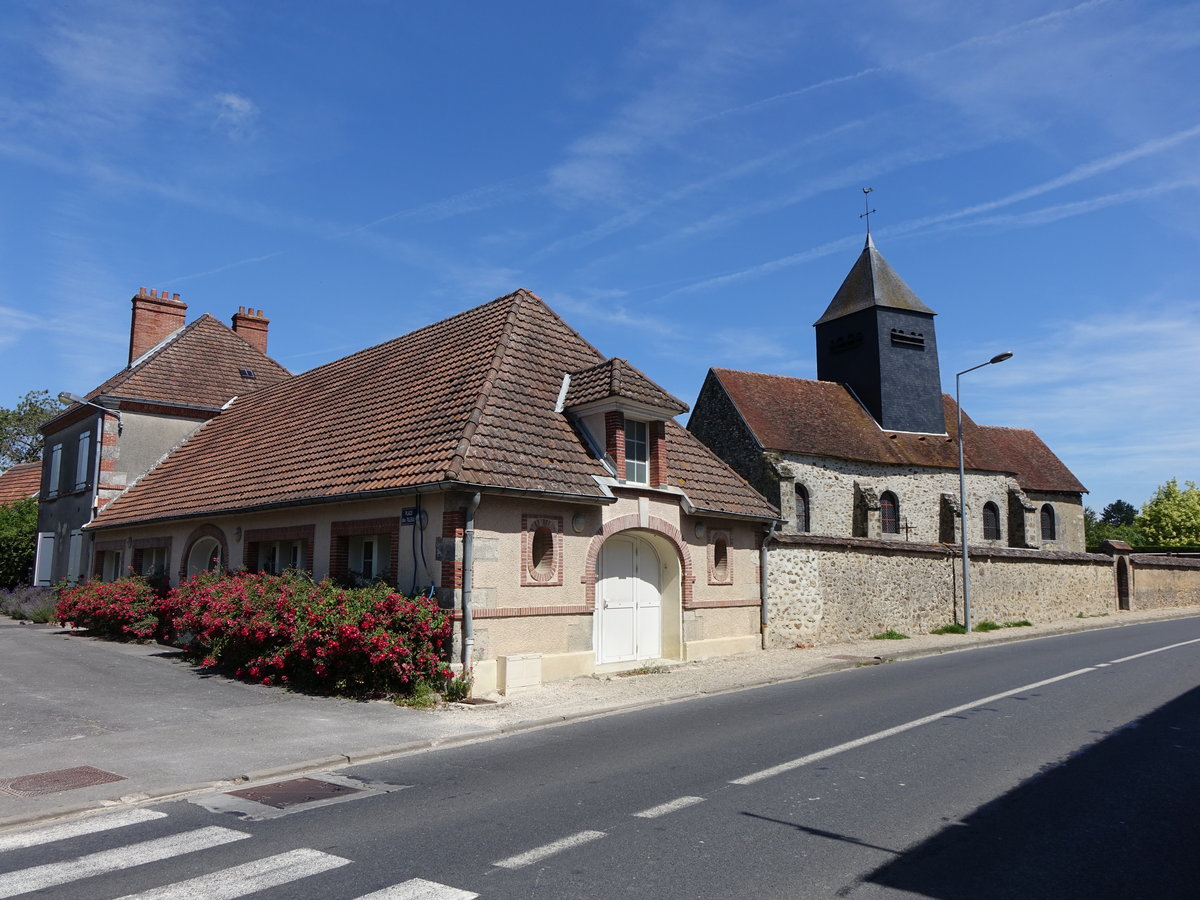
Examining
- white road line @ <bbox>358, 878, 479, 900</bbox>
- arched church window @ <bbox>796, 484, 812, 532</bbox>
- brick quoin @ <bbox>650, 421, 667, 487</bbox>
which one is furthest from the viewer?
arched church window @ <bbox>796, 484, 812, 532</bbox>

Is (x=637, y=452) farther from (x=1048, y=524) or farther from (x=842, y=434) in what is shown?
(x=1048, y=524)

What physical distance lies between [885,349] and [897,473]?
5784 millimetres

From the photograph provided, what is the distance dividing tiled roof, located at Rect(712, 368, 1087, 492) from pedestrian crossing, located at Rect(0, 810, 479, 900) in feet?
86.9

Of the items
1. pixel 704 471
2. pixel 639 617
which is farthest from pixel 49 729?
pixel 704 471

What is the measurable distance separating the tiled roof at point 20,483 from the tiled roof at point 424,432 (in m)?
18.0

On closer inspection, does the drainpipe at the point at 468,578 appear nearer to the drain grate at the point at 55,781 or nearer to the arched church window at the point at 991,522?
the drain grate at the point at 55,781

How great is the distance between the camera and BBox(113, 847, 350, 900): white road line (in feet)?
14.7

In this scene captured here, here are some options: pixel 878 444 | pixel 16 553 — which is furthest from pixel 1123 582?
pixel 16 553

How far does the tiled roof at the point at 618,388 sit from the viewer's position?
13.9 m

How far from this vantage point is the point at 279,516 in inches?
602

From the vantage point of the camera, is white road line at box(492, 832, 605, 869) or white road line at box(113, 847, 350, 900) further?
white road line at box(492, 832, 605, 869)

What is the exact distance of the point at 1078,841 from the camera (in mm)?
5215

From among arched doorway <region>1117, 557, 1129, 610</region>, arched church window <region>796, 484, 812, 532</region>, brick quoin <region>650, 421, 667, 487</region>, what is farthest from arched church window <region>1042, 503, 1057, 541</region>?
brick quoin <region>650, 421, 667, 487</region>

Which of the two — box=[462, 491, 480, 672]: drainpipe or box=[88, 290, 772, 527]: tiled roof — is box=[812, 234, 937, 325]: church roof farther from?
box=[462, 491, 480, 672]: drainpipe
